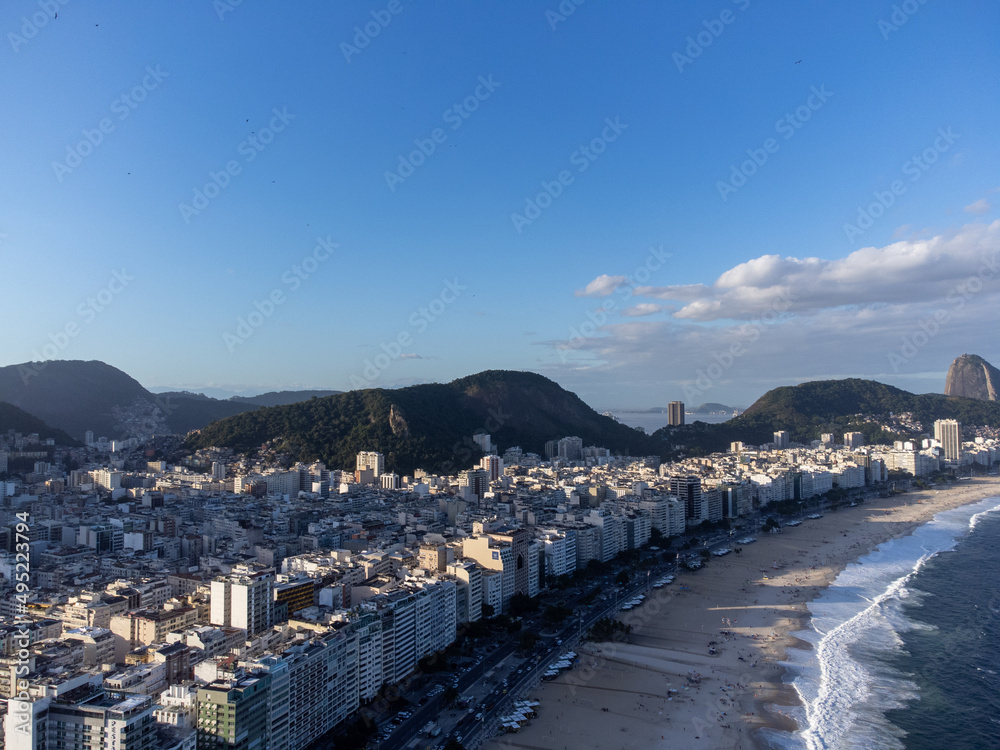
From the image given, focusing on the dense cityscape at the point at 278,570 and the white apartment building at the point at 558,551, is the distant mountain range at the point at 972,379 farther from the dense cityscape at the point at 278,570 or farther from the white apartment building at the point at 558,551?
the white apartment building at the point at 558,551

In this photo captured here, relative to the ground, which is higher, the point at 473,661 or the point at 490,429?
the point at 490,429

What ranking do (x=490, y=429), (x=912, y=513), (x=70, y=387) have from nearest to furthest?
(x=912, y=513)
(x=490, y=429)
(x=70, y=387)

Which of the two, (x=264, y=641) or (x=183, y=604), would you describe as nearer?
(x=264, y=641)

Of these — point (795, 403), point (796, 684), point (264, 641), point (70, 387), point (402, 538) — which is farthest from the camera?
point (795, 403)

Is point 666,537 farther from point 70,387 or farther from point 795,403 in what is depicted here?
point 70,387

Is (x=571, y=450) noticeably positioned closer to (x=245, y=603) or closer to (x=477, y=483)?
(x=477, y=483)

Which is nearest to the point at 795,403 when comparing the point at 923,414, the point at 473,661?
the point at 923,414
